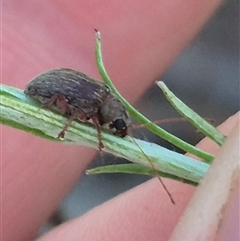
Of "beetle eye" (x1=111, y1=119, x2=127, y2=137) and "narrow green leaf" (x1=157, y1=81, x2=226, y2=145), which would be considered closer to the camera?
"narrow green leaf" (x1=157, y1=81, x2=226, y2=145)

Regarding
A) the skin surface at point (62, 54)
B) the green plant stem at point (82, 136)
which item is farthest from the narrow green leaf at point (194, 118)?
the skin surface at point (62, 54)

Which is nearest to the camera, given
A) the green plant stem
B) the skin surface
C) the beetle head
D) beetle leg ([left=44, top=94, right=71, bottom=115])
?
the green plant stem

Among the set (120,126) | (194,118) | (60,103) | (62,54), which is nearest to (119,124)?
(120,126)

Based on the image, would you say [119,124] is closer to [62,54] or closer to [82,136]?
[82,136]

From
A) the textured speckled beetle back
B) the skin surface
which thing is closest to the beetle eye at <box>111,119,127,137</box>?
the textured speckled beetle back

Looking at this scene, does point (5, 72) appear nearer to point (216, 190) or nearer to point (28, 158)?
point (28, 158)

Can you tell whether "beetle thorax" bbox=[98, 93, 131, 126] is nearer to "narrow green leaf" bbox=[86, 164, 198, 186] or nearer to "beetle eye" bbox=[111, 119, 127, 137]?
"beetle eye" bbox=[111, 119, 127, 137]

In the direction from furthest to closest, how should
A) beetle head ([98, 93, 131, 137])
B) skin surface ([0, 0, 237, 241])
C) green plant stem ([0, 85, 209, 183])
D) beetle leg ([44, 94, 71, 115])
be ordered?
skin surface ([0, 0, 237, 241]), beetle head ([98, 93, 131, 137]), beetle leg ([44, 94, 71, 115]), green plant stem ([0, 85, 209, 183])
